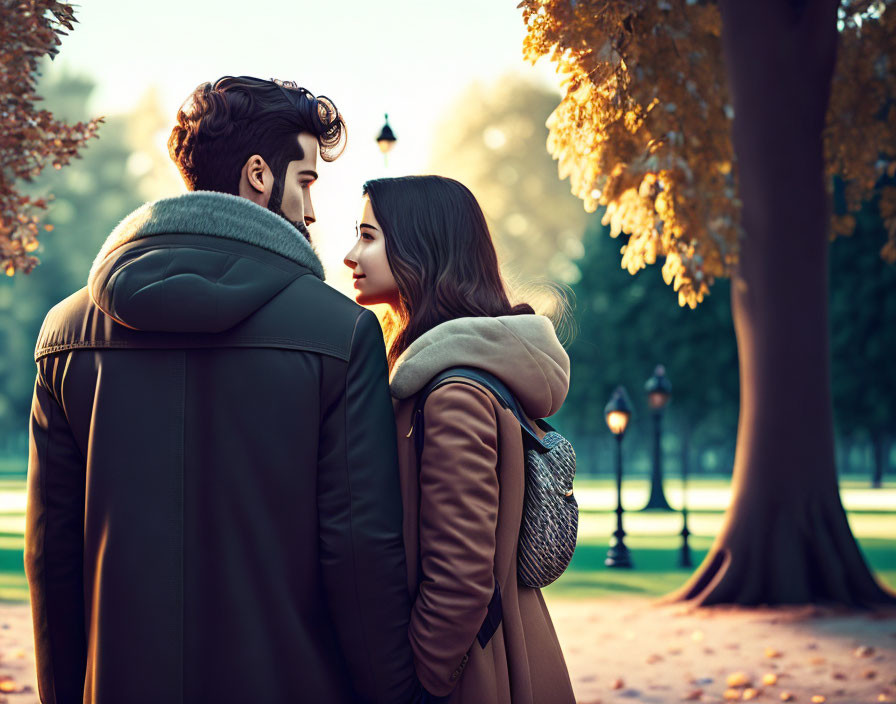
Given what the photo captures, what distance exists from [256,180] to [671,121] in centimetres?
809

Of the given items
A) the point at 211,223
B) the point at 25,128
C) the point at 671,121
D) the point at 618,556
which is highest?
the point at 671,121

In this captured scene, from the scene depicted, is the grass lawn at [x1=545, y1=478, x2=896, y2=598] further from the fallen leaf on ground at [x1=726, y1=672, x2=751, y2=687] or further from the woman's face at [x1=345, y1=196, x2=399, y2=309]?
the woman's face at [x1=345, y1=196, x2=399, y2=309]

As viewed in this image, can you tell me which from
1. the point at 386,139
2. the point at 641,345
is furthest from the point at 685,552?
the point at 641,345

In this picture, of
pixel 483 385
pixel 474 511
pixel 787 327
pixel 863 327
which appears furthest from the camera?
pixel 863 327

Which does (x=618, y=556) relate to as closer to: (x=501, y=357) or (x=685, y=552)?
(x=685, y=552)

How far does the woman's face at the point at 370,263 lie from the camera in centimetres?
299

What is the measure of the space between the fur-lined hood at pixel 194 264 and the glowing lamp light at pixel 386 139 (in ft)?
24.0

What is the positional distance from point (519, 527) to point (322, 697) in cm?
68

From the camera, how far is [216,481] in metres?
2.40

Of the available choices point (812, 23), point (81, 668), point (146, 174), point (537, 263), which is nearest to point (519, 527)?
point (81, 668)

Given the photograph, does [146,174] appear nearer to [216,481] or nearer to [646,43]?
[646,43]

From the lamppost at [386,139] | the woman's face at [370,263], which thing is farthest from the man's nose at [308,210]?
the lamppost at [386,139]

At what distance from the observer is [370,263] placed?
118 inches

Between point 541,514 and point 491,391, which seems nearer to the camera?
point 491,391
